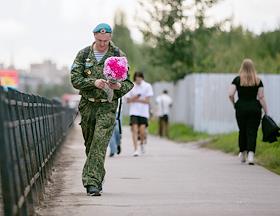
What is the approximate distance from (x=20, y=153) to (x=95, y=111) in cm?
269

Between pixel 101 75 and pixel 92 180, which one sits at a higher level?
pixel 101 75

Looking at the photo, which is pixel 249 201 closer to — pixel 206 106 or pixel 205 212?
pixel 205 212

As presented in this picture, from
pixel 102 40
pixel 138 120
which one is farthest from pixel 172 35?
pixel 102 40

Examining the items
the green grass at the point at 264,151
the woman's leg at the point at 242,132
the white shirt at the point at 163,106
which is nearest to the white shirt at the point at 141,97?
the green grass at the point at 264,151

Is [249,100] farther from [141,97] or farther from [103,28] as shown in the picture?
[103,28]

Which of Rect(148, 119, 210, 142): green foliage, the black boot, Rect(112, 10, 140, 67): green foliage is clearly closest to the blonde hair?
the black boot

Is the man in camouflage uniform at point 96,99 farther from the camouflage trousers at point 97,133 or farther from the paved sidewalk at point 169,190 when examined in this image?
the paved sidewalk at point 169,190

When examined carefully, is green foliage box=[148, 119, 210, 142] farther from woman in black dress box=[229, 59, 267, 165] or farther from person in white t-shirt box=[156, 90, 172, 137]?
woman in black dress box=[229, 59, 267, 165]

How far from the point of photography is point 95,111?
11805mm

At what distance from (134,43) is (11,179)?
85.3m

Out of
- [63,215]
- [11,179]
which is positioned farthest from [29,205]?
[11,179]

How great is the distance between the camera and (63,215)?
32.0 ft

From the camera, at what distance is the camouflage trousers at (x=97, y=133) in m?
11.7

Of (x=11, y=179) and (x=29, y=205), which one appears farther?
(x=29, y=205)
